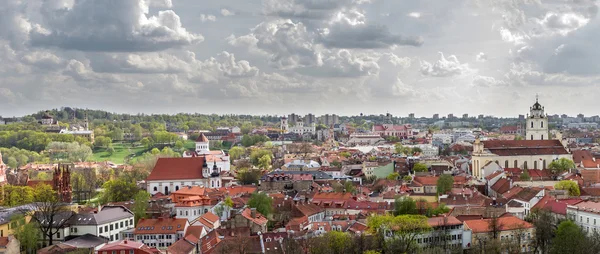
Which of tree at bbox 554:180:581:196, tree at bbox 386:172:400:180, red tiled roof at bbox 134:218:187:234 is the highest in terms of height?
tree at bbox 554:180:581:196

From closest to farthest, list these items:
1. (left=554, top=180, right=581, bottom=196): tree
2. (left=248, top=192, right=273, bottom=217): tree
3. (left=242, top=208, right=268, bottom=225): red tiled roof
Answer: (left=242, top=208, right=268, bottom=225): red tiled roof < (left=248, top=192, right=273, bottom=217): tree < (left=554, top=180, right=581, bottom=196): tree

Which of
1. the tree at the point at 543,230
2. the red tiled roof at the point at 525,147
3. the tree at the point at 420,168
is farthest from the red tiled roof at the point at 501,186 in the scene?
the tree at the point at 420,168

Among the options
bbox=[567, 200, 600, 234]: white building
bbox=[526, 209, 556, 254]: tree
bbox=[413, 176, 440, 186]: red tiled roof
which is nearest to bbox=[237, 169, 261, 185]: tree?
bbox=[413, 176, 440, 186]: red tiled roof

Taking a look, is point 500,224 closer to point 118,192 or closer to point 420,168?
point 118,192

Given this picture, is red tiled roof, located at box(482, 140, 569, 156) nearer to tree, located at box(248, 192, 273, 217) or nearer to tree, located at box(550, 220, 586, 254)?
tree, located at box(248, 192, 273, 217)

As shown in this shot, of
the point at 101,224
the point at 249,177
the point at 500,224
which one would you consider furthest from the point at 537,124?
the point at 101,224

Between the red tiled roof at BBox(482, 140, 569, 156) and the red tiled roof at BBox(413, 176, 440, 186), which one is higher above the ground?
the red tiled roof at BBox(482, 140, 569, 156)

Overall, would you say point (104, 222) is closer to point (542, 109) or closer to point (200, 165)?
point (200, 165)

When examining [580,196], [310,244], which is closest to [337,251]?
[310,244]
